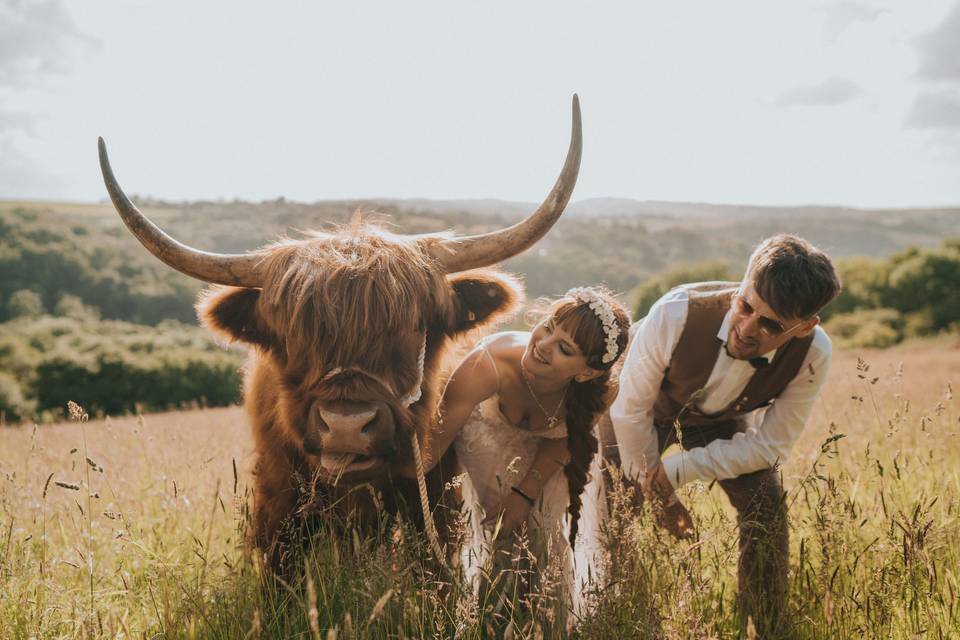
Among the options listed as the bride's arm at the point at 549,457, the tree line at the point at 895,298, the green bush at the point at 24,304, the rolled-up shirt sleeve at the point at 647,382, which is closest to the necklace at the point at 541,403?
the bride's arm at the point at 549,457

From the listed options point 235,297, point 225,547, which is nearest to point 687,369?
point 235,297

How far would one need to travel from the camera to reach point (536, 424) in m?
4.17

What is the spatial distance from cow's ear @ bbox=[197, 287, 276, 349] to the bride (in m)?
1.06

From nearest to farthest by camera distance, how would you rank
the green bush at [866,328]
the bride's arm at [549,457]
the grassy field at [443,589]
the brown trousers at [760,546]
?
the grassy field at [443,589]
the brown trousers at [760,546]
the bride's arm at [549,457]
the green bush at [866,328]

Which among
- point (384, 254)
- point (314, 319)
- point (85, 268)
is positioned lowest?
point (85, 268)

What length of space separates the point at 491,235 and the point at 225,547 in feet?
8.19

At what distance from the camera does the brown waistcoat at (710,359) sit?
163 inches

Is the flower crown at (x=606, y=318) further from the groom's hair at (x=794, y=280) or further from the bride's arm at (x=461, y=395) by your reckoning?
the groom's hair at (x=794, y=280)

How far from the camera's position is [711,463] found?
4.14 metres

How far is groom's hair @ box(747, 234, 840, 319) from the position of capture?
354 cm

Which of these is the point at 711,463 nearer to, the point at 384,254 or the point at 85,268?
the point at 384,254

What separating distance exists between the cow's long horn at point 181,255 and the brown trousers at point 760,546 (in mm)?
2708

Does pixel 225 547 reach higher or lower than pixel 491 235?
lower

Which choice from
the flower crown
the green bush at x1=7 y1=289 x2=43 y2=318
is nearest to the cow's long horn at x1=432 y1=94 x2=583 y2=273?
the flower crown
